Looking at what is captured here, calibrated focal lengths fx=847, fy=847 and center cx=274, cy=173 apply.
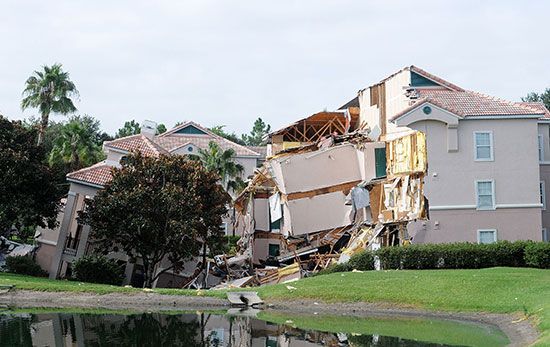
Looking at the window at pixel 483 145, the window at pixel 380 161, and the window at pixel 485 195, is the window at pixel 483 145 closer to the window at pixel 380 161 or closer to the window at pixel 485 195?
the window at pixel 485 195

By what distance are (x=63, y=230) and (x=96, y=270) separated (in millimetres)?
4761

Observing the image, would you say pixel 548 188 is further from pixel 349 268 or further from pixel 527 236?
pixel 349 268

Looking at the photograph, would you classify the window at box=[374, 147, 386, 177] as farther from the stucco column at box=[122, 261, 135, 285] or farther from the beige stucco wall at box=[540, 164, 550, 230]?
the stucco column at box=[122, 261, 135, 285]

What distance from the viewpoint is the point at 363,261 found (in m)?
39.3

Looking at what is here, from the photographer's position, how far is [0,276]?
40.3 metres

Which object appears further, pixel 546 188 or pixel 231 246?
pixel 231 246

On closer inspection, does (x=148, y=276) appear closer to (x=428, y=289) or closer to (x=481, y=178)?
(x=428, y=289)

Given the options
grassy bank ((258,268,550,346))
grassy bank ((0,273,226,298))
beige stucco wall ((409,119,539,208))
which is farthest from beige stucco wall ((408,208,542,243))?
grassy bank ((0,273,226,298))

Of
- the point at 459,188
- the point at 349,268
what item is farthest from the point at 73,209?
the point at 459,188

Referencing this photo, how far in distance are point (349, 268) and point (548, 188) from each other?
48.9 feet

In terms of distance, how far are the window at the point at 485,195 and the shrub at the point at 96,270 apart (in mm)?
18968

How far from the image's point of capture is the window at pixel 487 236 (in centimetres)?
4297

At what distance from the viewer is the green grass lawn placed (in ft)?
99.7

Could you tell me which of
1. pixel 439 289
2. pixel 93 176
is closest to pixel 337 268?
pixel 439 289
